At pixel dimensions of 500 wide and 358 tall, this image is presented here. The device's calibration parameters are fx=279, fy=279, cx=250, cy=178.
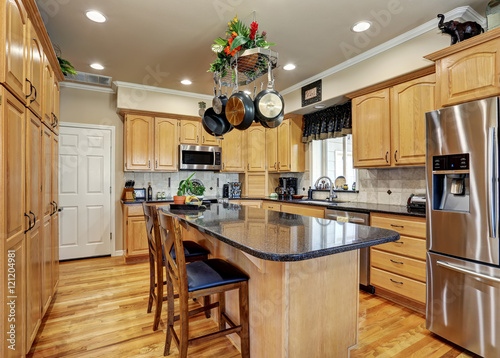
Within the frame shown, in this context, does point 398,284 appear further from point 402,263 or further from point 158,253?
point 158,253

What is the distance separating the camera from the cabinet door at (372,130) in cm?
312

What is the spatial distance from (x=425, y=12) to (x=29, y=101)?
3.19 m

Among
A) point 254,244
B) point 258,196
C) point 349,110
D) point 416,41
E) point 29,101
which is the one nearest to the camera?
point 254,244

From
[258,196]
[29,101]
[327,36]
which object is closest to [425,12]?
[327,36]

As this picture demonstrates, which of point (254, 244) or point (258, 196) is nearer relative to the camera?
point (254, 244)

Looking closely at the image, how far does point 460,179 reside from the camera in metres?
2.08

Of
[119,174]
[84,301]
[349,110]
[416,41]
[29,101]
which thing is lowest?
[84,301]

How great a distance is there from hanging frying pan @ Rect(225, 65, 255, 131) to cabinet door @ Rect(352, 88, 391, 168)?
1.85 m

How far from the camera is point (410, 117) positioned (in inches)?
113

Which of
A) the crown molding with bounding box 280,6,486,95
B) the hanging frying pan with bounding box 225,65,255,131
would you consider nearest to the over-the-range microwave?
the crown molding with bounding box 280,6,486,95

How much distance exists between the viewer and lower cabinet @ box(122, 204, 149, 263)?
13.4ft

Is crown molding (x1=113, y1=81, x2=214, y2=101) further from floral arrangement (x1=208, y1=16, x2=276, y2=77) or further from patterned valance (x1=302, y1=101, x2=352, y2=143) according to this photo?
floral arrangement (x1=208, y1=16, x2=276, y2=77)

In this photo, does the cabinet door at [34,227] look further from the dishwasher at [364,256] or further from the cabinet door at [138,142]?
the dishwasher at [364,256]

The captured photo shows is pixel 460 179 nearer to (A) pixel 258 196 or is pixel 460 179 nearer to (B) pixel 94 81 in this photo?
(A) pixel 258 196
